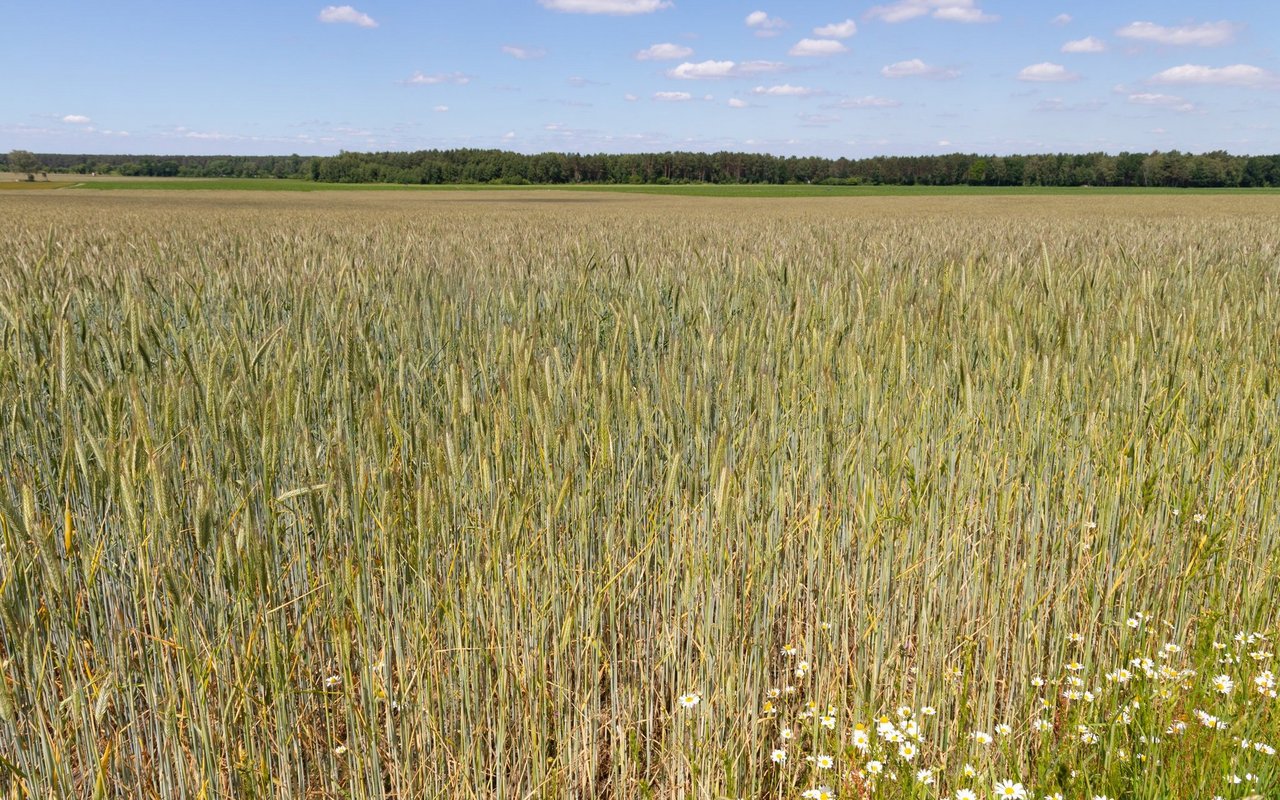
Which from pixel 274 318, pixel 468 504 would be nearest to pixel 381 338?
pixel 274 318

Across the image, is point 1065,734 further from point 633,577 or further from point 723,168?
point 723,168

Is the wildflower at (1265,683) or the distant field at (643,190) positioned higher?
the distant field at (643,190)

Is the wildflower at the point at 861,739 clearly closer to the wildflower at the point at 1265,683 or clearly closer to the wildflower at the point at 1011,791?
the wildflower at the point at 1011,791

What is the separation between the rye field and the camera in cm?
154

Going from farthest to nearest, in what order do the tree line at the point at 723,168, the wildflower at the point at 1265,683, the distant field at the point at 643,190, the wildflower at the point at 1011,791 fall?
the tree line at the point at 723,168
the distant field at the point at 643,190
the wildflower at the point at 1265,683
the wildflower at the point at 1011,791

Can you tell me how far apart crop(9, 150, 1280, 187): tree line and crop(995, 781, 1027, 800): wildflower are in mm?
67831

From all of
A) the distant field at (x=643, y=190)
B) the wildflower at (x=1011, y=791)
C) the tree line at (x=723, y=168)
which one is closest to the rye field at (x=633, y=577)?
the wildflower at (x=1011, y=791)

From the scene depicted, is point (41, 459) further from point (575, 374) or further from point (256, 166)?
point (256, 166)

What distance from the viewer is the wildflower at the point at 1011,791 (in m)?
1.51

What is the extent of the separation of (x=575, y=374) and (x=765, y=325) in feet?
4.60

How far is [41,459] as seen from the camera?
202 centimetres

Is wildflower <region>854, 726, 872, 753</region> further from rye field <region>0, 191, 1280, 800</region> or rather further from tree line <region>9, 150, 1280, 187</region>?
tree line <region>9, 150, 1280, 187</region>

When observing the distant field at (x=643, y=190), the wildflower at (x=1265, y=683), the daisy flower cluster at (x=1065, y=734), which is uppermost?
the distant field at (x=643, y=190)

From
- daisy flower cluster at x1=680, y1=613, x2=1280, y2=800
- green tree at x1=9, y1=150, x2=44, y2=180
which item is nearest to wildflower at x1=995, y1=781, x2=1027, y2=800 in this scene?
daisy flower cluster at x1=680, y1=613, x2=1280, y2=800
